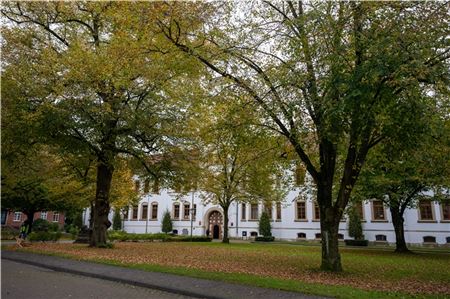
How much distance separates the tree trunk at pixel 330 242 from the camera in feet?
42.9

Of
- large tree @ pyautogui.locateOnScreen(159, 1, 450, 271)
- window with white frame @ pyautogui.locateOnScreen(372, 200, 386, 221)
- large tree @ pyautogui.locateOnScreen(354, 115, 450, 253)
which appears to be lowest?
window with white frame @ pyautogui.locateOnScreen(372, 200, 386, 221)

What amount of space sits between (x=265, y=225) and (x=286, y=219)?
2693mm

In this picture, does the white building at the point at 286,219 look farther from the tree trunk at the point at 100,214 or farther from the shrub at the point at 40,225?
the shrub at the point at 40,225

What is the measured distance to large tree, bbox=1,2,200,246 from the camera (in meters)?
15.5

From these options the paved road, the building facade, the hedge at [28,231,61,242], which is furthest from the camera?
the building facade

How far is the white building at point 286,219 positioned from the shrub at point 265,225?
0.94 meters

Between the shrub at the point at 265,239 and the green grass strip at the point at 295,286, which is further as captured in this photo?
the shrub at the point at 265,239

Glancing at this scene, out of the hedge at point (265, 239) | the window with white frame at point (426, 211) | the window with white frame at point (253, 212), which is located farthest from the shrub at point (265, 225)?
the window with white frame at point (426, 211)

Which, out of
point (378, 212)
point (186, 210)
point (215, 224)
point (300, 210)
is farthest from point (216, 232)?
point (378, 212)

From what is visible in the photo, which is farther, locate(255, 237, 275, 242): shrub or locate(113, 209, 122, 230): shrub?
locate(113, 209, 122, 230): shrub

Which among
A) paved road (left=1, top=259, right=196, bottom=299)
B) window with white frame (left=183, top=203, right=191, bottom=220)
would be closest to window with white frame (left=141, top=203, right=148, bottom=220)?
window with white frame (left=183, top=203, right=191, bottom=220)

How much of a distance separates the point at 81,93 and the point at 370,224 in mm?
33961

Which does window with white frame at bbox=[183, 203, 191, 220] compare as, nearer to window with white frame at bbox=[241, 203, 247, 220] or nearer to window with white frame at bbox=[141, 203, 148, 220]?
window with white frame at bbox=[141, 203, 148, 220]

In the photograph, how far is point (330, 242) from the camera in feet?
43.5
